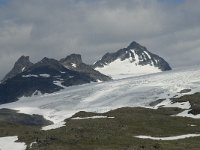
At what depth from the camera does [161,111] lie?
167 metres

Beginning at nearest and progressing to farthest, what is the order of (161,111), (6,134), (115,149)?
(115,149) → (6,134) → (161,111)

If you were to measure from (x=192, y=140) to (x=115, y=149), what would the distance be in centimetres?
2118

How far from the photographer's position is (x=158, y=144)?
88562 millimetres

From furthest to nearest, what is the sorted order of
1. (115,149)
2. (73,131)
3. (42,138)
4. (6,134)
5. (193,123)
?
1. (193,123)
2. (6,134)
3. (73,131)
4. (42,138)
5. (115,149)

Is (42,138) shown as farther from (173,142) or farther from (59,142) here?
(173,142)

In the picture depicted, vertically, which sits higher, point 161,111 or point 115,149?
point 161,111

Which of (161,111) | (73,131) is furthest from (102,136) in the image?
(161,111)

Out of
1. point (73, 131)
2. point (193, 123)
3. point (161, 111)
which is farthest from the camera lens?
point (161, 111)

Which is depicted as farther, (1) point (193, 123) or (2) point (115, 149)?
(1) point (193, 123)

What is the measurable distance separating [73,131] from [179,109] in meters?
75.4

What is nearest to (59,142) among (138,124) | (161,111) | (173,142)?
(173,142)

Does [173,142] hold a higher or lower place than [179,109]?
lower

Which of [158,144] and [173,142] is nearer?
[158,144]

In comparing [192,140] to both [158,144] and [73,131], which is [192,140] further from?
[73,131]
